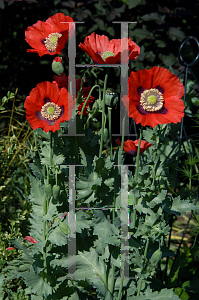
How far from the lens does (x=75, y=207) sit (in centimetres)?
128

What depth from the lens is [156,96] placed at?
3.73ft

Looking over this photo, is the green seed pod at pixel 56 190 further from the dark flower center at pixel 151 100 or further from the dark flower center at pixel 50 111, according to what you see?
the dark flower center at pixel 151 100

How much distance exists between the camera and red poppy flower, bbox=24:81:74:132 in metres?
1.07

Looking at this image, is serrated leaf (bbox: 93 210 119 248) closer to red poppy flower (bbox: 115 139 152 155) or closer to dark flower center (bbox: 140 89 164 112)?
red poppy flower (bbox: 115 139 152 155)

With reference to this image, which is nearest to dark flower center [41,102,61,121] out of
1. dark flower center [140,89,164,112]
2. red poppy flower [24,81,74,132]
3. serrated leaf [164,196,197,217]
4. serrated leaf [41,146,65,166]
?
red poppy flower [24,81,74,132]

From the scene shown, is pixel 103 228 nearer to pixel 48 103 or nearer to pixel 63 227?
pixel 63 227

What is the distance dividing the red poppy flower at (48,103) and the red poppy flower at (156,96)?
206 millimetres

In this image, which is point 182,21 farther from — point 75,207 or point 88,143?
point 75,207

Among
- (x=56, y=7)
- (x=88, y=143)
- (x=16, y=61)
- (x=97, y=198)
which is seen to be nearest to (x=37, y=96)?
(x=88, y=143)

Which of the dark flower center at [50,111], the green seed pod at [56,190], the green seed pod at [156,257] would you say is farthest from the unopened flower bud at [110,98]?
the green seed pod at [156,257]

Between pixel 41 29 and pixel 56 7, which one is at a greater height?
pixel 56 7

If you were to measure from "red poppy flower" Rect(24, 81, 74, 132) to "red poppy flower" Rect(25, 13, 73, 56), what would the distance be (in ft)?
0.38

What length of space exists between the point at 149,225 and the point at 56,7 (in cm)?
191

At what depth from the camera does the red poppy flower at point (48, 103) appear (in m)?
1.07
